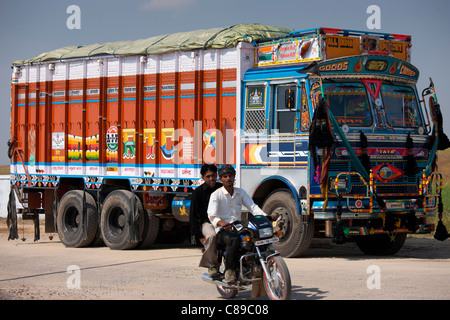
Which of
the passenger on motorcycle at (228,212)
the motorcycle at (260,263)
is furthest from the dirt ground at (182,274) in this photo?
the passenger on motorcycle at (228,212)

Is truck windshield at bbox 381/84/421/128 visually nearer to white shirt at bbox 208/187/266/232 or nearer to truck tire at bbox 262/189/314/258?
truck tire at bbox 262/189/314/258

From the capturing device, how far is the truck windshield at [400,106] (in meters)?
15.7

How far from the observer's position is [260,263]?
408 inches

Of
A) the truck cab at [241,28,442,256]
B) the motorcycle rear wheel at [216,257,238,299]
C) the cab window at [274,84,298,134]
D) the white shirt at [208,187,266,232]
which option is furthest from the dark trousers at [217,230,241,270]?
the cab window at [274,84,298,134]

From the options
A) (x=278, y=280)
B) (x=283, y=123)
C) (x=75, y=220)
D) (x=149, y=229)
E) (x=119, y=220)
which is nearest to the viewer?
(x=278, y=280)

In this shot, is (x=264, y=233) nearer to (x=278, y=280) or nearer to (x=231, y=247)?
(x=231, y=247)

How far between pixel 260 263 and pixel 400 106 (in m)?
6.58

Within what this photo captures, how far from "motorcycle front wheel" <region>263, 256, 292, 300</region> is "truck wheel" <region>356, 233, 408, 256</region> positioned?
6.48m

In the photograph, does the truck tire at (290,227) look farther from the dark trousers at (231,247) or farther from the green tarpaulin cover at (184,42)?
the dark trousers at (231,247)

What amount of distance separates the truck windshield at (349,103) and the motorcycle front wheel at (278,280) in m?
5.29

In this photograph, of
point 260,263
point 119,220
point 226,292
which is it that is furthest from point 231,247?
point 119,220

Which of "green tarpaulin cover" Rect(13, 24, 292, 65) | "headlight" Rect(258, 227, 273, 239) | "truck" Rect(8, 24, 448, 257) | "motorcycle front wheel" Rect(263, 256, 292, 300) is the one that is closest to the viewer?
"motorcycle front wheel" Rect(263, 256, 292, 300)

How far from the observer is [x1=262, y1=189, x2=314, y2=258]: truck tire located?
15.1m

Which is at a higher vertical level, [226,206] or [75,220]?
[226,206]
